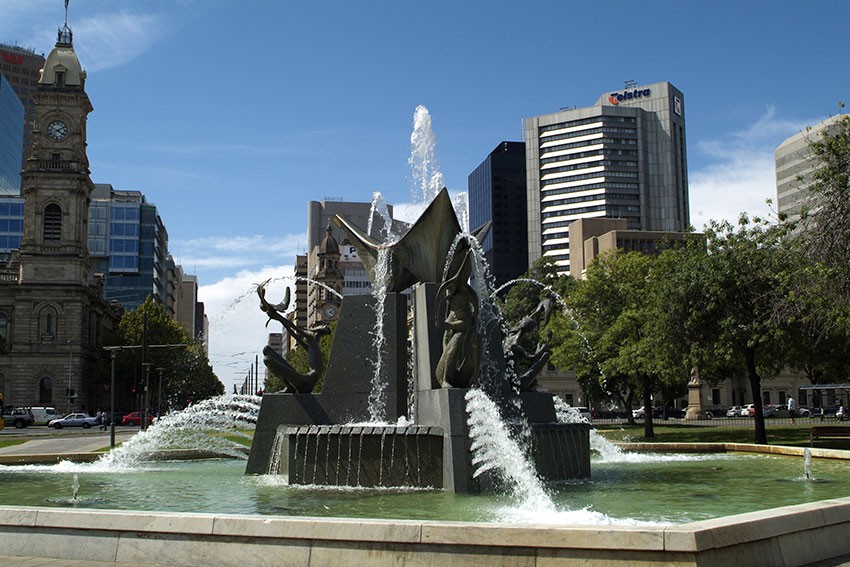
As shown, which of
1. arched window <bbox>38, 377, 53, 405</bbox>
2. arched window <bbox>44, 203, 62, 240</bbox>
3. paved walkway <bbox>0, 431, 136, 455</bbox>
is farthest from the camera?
arched window <bbox>38, 377, 53, 405</bbox>

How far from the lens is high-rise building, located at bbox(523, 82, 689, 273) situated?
15300 cm

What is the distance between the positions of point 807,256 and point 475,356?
8038 millimetres

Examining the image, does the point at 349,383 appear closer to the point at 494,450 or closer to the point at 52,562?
the point at 494,450

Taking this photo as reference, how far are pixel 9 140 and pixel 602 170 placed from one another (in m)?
99.9

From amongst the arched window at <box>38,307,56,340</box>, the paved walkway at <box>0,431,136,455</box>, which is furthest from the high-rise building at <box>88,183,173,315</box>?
the paved walkway at <box>0,431,136,455</box>

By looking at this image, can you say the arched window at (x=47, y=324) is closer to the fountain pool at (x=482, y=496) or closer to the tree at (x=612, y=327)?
the tree at (x=612, y=327)

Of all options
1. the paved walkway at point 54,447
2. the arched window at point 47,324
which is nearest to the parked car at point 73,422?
the arched window at point 47,324

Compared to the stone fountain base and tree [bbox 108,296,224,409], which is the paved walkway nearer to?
the stone fountain base

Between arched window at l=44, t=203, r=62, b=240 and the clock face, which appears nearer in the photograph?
arched window at l=44, t=203, r=62, b=240

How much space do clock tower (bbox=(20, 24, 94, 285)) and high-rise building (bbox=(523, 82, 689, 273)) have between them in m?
86.5

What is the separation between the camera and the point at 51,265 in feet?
281

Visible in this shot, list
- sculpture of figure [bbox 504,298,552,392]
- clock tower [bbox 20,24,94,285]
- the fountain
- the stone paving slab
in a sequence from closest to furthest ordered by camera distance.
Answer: the stone paving slab, the fountain, sculpture of figure [bbox 504,298,552,392], clock tower [bbox 20,24,94,285]

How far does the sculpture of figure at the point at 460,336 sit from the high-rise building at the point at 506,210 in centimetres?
15372

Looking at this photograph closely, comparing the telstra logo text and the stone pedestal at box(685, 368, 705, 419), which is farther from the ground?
the telstra logo text
